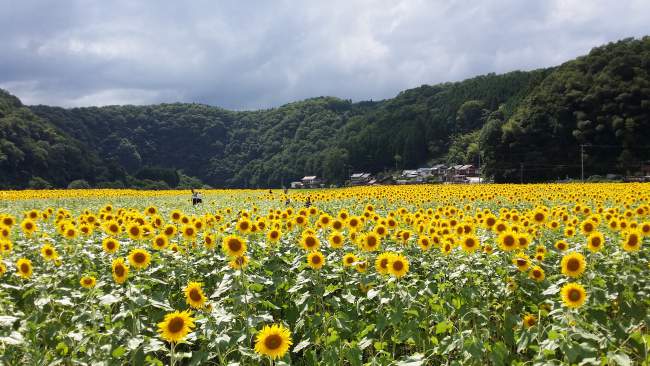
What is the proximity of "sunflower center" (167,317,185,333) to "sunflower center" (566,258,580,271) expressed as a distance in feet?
12.4

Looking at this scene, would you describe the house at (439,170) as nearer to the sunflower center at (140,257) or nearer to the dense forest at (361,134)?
the dense forest at (361,134)

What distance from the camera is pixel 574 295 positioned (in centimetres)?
400

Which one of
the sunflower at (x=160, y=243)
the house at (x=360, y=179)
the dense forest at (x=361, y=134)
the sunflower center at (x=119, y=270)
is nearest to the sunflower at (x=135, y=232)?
the sunflower at (x=160, y=243)

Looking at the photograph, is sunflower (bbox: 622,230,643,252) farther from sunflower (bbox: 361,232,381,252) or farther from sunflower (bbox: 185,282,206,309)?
sunflower (bbox: 185,282,206,309)

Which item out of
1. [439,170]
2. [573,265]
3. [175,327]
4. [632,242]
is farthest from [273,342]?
[439,170]

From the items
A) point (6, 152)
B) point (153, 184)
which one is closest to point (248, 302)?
point (6, 152)

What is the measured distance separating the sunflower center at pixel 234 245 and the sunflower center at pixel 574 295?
9.92ft

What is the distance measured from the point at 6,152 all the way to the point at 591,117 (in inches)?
3355

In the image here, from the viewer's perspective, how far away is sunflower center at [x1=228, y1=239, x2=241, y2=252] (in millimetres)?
4746

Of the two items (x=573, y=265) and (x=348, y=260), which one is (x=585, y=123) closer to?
(x=573, y=265)

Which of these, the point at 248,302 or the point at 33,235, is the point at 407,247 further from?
the point at 33,235

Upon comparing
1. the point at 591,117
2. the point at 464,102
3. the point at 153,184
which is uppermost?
the point at 464,102

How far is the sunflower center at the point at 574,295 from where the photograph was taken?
3971mm

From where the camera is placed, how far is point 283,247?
7195mm
